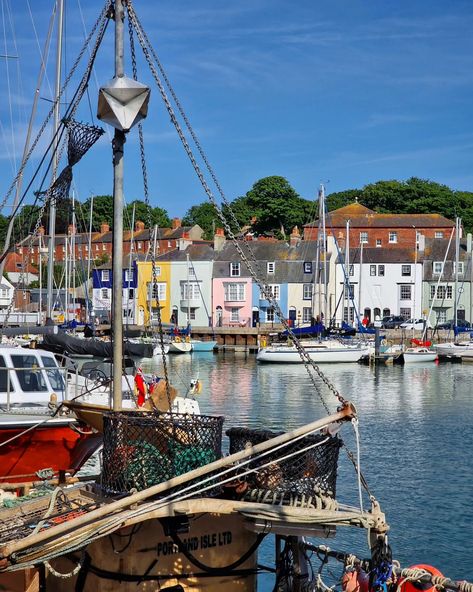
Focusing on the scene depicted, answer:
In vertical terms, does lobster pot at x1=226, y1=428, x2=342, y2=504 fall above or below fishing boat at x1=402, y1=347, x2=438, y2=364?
above

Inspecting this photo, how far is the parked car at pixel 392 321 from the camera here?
85.1 metres

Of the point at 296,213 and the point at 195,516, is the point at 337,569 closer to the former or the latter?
the point at 195,516

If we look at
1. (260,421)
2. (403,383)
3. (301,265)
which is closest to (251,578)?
(260,421)

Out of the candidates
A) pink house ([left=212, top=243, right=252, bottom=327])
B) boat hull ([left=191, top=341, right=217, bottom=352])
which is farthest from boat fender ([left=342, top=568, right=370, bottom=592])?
pink house ([left=212, top=243, right=252, bottom=327])

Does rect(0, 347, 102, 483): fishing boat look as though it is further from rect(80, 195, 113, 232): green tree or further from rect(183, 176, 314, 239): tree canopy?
rect(80, 195, 113, 232): green tree

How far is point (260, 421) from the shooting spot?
1340 inches

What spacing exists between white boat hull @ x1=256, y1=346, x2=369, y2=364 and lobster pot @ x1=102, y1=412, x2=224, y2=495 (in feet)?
179

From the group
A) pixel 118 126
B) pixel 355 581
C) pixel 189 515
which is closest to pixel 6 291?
pixel 118 126

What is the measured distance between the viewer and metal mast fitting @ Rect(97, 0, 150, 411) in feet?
31.9

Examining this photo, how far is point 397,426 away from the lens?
108 ft

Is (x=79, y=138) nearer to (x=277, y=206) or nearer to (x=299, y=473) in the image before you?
(x=299, y=473)

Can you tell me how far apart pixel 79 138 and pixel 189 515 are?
694 cm

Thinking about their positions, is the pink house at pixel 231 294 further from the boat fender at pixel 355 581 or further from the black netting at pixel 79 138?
the boat fender at pixel 355 581

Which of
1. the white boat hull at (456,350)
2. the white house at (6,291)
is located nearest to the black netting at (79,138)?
the white boat hull at (456,350)
